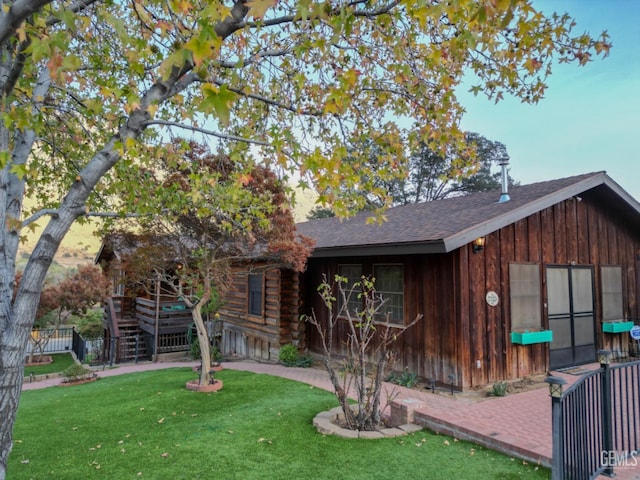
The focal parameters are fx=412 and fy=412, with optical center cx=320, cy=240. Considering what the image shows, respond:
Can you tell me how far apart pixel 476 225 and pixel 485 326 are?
6.35ft

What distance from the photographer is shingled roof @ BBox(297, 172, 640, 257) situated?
7086 mm

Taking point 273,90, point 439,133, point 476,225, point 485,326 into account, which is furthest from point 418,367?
point 273,90

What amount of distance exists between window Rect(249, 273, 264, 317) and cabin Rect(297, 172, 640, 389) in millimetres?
3015

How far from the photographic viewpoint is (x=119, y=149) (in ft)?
10.6

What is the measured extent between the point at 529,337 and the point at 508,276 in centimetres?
120

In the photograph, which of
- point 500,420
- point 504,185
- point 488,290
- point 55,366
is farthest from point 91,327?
point 500,420

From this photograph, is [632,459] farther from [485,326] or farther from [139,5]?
→ [139,5]

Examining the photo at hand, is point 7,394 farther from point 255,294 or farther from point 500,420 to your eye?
point 255,294

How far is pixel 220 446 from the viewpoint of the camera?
4.93 m

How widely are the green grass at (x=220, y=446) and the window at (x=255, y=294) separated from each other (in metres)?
4.86

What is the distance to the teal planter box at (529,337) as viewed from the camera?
775 centimetres

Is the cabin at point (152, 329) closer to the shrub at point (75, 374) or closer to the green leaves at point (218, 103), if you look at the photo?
the shrub at point (75, 374)

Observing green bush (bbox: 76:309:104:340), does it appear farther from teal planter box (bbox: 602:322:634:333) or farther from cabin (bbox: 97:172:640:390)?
teal planter box (bbox: 602:322:634:333)

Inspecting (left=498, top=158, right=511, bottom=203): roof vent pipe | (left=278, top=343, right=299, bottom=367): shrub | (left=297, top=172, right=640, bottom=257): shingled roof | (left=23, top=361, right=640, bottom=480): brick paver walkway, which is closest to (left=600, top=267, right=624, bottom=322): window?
(left=297, top=172, right=640, bottom=257): shingled roof
